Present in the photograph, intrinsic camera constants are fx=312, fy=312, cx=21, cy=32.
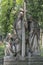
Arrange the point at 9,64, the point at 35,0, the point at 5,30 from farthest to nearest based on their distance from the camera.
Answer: the point at 5,30 → the point at 35,0 → the point at 9,64

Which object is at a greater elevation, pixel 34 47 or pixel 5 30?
pixel 5 30

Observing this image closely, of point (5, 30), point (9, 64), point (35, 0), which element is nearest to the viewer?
point (9, 64)

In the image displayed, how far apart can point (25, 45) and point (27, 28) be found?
0.79m

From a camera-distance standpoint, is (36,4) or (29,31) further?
(36,4)

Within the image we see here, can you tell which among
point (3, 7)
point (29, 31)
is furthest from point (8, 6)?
point (29, 31)

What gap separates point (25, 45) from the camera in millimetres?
14492

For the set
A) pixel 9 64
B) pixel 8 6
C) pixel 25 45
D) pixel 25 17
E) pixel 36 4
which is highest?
pixel 8 6

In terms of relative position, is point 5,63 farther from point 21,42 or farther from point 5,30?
point 5,30

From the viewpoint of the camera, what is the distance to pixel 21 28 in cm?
1443

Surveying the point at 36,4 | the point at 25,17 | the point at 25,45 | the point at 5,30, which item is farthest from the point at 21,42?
the point at 5,30

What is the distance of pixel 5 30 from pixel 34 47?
1209cm

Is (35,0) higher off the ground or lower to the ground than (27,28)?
higher

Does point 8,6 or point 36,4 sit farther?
point 8,6

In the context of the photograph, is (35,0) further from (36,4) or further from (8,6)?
(8,6)
